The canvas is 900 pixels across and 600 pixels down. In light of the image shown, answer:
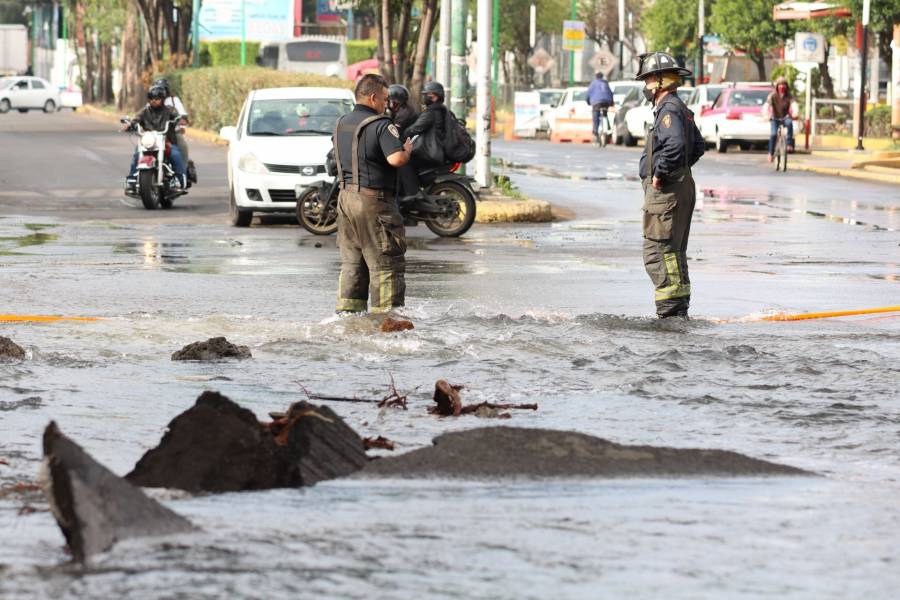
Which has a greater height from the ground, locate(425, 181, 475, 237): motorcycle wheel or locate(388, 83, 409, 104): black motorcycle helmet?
locate(388, 83, 409, 104): black motorcycle helmet

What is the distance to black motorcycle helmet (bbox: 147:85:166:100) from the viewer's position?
914 inches

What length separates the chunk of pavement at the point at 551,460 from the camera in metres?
7.47

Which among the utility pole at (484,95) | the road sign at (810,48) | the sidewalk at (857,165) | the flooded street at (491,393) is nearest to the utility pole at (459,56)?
the utility pole at (484,95)

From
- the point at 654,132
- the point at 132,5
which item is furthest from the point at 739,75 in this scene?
the point at 654,132

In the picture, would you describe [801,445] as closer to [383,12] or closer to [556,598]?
[556,598]

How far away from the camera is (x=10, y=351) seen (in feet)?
34.9

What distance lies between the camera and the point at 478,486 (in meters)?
7.24

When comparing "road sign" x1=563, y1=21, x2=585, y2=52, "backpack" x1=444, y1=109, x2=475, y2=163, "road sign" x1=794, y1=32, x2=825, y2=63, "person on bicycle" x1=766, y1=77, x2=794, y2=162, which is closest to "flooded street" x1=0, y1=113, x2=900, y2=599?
"backpack" x1=444, y1=109, x2=475, y2=163

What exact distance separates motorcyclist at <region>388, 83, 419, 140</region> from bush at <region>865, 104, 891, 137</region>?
2772 centimetres

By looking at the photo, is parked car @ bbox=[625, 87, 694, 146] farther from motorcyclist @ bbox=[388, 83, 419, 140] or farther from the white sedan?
motorcyclist @ bbox=[388, 83, 419, 140]

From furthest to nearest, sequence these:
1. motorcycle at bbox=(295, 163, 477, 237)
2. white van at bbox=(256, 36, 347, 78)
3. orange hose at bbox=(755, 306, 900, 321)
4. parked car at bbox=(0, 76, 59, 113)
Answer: parked car at bbox=(0, 76, 59, 113) → white van at bbox=(256, 36, 347, 78) → motorcycle at bbox=(295, 163, 477, 237) → orange hose at bbox=(755, 306, 900, 321)

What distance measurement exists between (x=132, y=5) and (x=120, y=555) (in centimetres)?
6404

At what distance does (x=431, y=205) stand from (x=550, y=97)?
3690 centimetres

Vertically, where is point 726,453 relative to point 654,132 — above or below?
below
